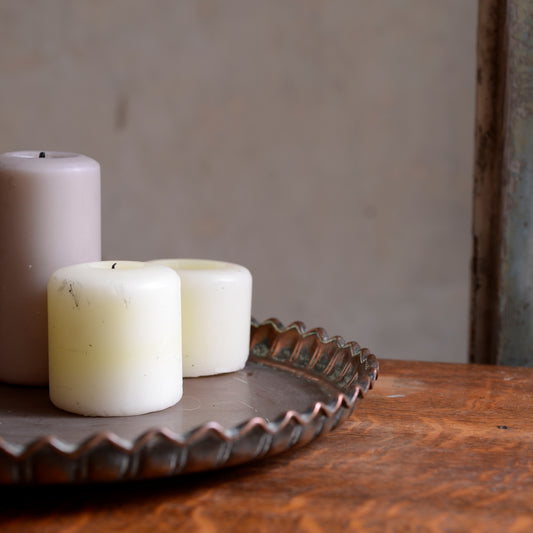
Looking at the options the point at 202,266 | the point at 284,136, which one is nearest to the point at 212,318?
the point at 202,266

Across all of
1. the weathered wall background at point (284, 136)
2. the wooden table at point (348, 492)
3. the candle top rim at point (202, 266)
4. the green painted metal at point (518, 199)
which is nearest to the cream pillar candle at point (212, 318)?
the candle top rim at point (202, 266)

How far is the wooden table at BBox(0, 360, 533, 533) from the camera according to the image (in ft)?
1.15

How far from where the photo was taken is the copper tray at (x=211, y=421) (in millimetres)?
345

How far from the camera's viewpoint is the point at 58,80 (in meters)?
1.41

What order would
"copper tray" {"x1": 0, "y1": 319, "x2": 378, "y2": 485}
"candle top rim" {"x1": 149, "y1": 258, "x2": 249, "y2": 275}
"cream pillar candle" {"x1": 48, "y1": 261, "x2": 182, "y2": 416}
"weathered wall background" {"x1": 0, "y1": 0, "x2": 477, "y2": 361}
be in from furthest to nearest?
"weathered wall background" {"x1": 0, "y1": 0, "x2": 477, "y2": 361} < "candle top rim" {"x1": 149, "y1": 258, "x2": 249, "y2": 275} < "cream pillar candle" {"x1": 48, "y1": 261, "x2": 182, "y2": 416} < "copper tray" {"x1": 0, "y1": 319, "x2": 378, "y2": 485}

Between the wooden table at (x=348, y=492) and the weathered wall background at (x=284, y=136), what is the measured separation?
0.90 metres

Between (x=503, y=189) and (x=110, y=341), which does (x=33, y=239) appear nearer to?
(x=110, y=341)

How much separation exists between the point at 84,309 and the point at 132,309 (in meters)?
0.03

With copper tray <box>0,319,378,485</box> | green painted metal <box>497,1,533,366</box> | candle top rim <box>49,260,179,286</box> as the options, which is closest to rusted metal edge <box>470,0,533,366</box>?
green painted metal <box>497,1,533,366</box>

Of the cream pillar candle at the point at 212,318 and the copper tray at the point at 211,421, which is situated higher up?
the cream pillar candle at the point at 212,318

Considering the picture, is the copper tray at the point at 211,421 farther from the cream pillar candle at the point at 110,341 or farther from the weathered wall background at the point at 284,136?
the weathered wall background at the point at 284,136

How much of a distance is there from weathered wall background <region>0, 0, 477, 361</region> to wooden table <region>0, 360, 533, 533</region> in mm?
898

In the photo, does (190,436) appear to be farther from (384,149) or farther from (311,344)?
(384,149)

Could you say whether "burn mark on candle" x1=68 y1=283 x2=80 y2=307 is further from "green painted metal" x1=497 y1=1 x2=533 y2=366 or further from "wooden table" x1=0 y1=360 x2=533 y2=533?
"green painted metal" x1=497 y1=1 x2=533 y2=366
